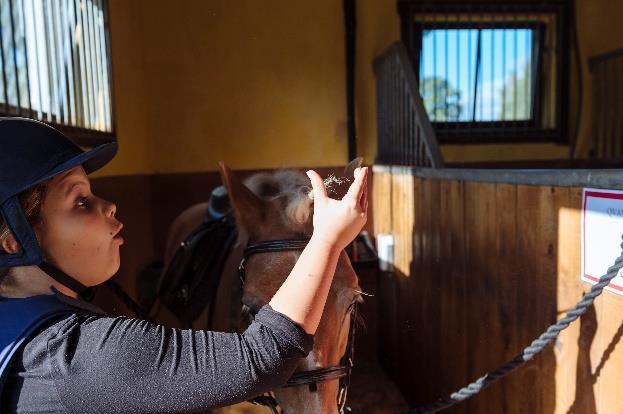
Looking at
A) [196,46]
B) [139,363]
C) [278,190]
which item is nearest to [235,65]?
[196,46]

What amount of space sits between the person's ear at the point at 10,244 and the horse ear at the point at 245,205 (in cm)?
64

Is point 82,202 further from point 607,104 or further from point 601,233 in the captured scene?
point 607,104

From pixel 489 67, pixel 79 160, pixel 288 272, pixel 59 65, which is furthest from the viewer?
pixel 489 67

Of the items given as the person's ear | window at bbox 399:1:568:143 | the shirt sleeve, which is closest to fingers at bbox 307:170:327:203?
the shirt sleeve

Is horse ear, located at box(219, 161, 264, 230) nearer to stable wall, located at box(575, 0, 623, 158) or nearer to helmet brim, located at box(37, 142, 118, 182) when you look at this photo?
helmet brim, located at box(37, 142, 118, 182)

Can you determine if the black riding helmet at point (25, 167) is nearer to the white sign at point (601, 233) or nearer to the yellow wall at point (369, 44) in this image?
the white sign at point (601, 233)

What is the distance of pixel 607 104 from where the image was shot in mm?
3863

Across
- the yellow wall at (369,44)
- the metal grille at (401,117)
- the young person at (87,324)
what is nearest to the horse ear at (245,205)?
the young person at (87,324)

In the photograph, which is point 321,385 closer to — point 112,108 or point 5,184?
point 5,184

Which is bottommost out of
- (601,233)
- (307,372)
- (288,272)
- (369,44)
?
(307,372)

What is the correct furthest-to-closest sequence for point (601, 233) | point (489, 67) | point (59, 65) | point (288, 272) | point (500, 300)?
point (489, 67), point (59, 65), point (500, 300), point (288, 272), point (601, 233)

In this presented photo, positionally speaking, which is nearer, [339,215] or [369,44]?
[339,215]

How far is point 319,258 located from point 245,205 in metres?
0.68

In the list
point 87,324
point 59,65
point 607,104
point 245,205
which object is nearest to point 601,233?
point 245,205
